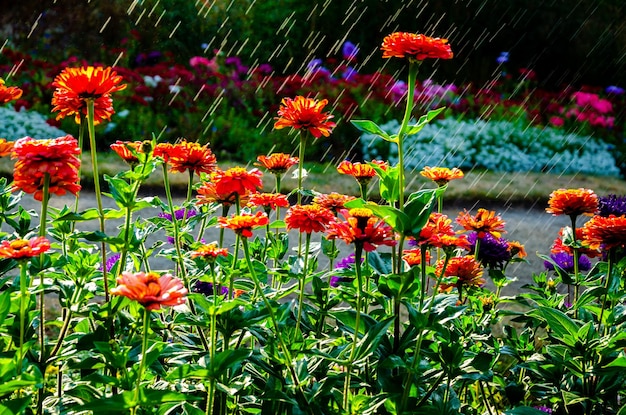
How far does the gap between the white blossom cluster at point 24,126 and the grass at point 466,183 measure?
0.28m

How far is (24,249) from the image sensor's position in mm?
1130

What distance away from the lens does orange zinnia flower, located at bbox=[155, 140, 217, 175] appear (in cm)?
154

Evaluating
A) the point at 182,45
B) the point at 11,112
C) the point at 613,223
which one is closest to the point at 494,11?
the point at 182,45

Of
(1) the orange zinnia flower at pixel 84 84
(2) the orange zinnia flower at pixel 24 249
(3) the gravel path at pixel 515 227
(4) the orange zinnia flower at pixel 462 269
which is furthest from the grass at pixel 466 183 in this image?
(2) the orange zinnia flower at pixel 24 249

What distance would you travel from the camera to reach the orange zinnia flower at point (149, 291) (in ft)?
3.29

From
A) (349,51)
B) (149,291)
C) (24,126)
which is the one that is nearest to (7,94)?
(149,291)

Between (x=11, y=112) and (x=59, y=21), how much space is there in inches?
77.9

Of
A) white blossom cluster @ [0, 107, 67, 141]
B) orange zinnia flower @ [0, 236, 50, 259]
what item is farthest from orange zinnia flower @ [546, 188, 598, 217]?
white blossom cluster @ [0, 107, 67, 141]

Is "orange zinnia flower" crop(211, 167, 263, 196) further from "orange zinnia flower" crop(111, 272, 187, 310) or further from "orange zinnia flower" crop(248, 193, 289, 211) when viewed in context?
"orange zinnia flower" crop(111, 272, 187, 310)

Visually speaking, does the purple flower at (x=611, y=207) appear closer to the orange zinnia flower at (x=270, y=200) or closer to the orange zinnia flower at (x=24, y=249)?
the orange zinnia flower at (x=270, y=200)

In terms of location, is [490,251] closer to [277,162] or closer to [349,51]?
[277,162]

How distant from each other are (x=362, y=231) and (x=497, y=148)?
5.63m

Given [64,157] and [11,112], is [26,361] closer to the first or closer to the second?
[64,157]

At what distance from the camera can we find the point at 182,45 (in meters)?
7.91
